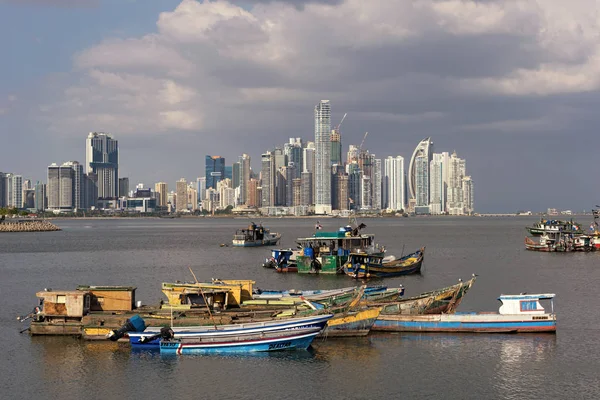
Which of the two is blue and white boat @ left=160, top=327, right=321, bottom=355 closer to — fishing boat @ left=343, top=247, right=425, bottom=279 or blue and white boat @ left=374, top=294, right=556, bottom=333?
blue and white boat @ left=374, top=294, right=556, bottom=333

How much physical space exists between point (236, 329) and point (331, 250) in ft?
122

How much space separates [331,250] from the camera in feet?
230

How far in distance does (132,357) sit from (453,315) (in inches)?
670

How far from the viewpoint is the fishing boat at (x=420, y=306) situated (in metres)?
37.7

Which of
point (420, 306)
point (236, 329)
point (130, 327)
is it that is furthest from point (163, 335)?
point (420, 306)

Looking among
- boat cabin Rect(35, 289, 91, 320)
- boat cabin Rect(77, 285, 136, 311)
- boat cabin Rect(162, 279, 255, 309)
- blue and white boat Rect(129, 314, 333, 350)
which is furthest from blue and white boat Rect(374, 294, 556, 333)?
boat cabin Rect(35, 289, 91, 320)

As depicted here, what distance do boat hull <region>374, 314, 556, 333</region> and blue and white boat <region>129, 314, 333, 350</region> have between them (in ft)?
17.2

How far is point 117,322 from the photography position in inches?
1422

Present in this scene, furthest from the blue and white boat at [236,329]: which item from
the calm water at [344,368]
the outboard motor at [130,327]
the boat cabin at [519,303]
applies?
the boat cabin at [519,303]

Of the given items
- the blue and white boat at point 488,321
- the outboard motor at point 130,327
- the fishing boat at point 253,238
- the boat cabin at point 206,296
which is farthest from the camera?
the fishing boat at point 253,238

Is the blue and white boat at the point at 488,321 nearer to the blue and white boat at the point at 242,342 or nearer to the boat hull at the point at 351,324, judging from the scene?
the boat hull at the point at 351,324

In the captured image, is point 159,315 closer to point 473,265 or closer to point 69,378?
point 69,378

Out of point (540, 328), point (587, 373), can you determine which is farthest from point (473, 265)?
point (587, 373)

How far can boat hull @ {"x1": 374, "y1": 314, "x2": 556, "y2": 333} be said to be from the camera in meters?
37.2
